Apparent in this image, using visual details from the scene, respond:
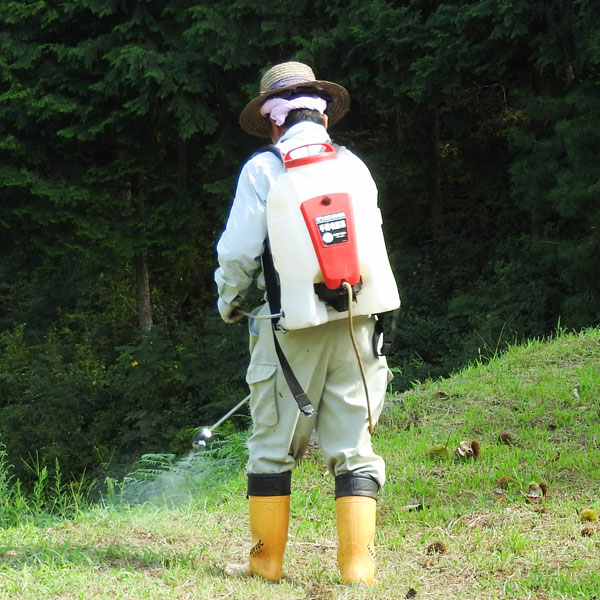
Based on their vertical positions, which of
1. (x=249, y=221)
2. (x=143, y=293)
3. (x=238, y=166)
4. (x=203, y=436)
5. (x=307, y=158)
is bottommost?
(x=203, y=436)

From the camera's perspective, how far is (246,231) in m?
3.48

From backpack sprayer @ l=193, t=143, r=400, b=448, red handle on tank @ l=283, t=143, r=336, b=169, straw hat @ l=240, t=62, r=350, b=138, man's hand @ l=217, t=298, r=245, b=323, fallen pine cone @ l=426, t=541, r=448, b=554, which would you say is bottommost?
fallen pine cone @ l=426, t=541, r=448, b=554

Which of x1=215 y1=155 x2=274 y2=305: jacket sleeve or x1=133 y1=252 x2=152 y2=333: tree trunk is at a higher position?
x1=215 y1=155 x2=274 y2=305: jacket sleeve

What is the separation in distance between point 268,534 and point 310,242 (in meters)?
1.21

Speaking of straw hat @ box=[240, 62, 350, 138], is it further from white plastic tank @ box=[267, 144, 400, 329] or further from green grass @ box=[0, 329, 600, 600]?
green grass @ box=[0, 329, 600, 600]

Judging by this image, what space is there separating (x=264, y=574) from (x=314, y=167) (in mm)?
1646

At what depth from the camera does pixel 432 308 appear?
12.5 m

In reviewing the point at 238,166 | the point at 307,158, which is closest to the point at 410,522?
the point at 307,158

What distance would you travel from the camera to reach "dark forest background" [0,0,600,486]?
10.2 meters

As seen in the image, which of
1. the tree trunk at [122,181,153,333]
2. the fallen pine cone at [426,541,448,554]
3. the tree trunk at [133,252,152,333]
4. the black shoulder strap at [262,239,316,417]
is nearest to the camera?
the black shoulder strap at [262,239,316,417]

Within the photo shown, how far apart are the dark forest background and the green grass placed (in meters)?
4.23

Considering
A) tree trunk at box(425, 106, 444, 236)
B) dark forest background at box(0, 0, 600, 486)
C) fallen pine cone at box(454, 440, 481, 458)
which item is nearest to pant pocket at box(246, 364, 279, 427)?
fallen pine cone at box(454, 440, 481, 458)

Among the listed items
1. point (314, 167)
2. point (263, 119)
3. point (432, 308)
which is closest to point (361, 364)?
point (314, 167)

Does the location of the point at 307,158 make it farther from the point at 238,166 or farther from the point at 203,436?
the point at 238,166
